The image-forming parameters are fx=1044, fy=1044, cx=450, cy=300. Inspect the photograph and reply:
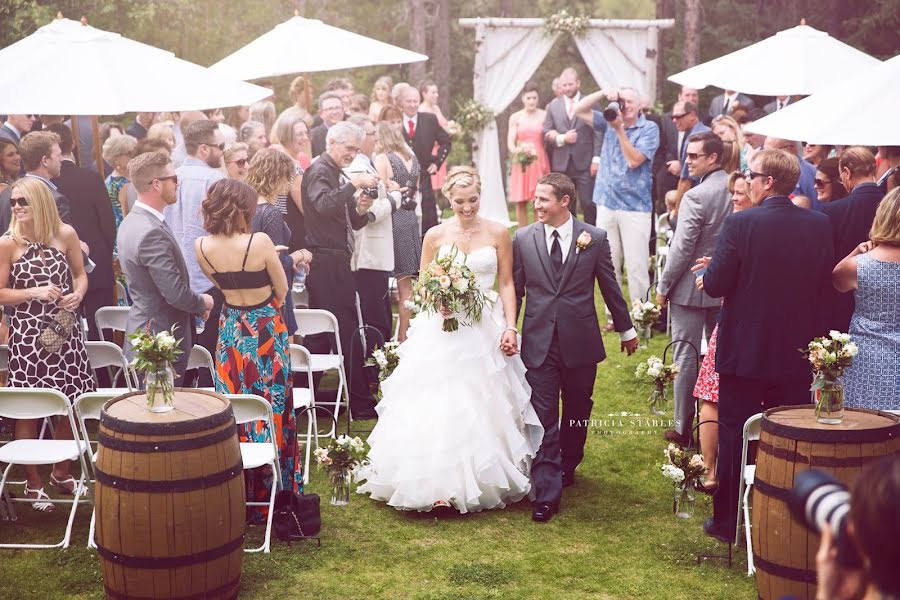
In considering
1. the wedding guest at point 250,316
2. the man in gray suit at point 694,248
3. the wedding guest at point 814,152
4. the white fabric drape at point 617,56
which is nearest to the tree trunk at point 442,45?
the white fabric drape at point 617,56

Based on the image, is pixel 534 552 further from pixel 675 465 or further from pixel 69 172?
pixel 69 172

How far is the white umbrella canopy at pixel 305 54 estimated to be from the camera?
28.2ft

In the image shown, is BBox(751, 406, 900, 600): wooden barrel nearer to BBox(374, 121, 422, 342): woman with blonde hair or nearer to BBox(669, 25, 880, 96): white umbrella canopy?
BBox(669, 25, 880, 96): white umbrella canopy

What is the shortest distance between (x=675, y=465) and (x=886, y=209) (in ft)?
5.43

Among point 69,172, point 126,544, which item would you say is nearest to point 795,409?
point 126,544

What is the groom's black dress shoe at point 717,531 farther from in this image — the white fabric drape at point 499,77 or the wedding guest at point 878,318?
the white fabric drape at point 499,77

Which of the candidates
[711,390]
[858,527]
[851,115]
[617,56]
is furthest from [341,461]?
[617,56]

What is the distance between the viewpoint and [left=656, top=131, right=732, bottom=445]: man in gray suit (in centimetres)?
657

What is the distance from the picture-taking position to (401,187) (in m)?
8.91

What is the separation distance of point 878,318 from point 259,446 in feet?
10.5

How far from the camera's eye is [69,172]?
24.4 feet

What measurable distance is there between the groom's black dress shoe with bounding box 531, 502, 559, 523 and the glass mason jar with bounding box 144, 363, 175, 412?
225 cm

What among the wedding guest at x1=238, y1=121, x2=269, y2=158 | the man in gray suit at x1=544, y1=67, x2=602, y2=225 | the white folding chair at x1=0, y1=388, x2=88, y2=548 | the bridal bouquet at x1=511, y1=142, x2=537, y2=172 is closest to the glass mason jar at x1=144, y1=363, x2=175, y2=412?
the white folding chair at x1=0, y1=388, x2=88, y2=548

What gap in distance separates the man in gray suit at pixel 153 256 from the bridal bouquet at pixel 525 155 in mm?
8708
